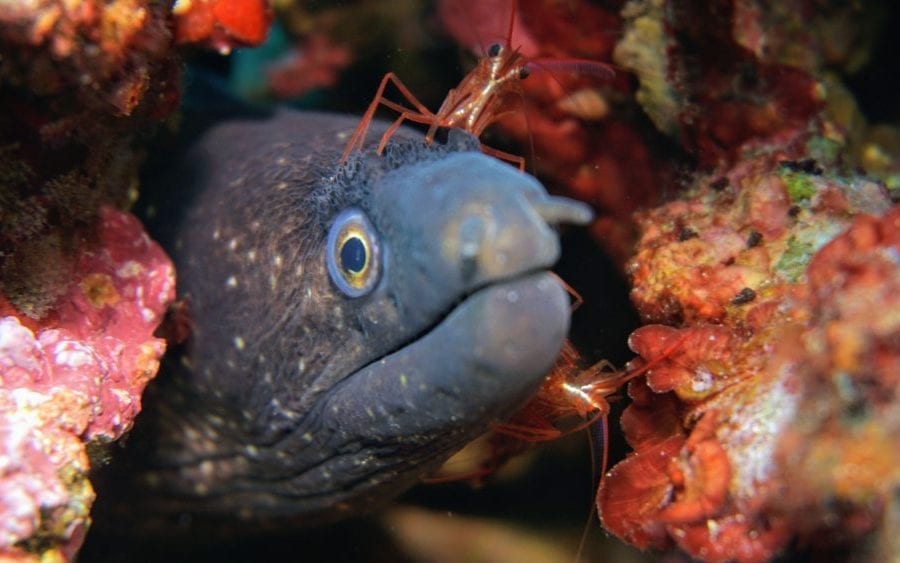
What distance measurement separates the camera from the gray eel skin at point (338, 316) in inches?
77.2

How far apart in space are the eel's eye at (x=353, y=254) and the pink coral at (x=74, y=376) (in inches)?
33.0

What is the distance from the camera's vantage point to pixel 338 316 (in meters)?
2.55

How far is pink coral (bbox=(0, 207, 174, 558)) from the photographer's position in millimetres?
1917

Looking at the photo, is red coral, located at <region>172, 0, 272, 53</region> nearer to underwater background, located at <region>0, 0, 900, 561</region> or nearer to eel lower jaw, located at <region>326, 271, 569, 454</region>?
underwater background, located at <region>0, 0, 900, 561</region>

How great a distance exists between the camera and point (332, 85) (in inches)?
233

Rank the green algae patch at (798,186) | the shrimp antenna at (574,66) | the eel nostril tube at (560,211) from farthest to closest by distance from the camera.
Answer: the shrimp antenna at (574,66), the green algae patch at (798,186), the eel nostril tube at (560,211)

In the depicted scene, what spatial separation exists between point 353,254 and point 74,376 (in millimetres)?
992

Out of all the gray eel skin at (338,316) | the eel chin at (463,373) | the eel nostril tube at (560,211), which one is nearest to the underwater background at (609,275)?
the gray eel skin at (338,316)

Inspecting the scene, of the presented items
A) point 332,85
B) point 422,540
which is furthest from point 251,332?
point 332,85

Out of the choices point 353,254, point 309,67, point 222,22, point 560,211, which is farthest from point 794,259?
point 309,67

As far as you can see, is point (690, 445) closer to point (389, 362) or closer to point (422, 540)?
point (389, 362)

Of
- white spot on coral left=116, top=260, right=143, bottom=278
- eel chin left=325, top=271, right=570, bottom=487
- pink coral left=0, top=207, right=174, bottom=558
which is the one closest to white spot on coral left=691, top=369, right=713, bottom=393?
eel chin left=325, top=271, right=570, bottom=487

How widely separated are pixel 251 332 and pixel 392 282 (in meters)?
1.05

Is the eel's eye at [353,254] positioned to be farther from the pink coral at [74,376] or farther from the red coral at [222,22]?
the red coral at [222,22]
